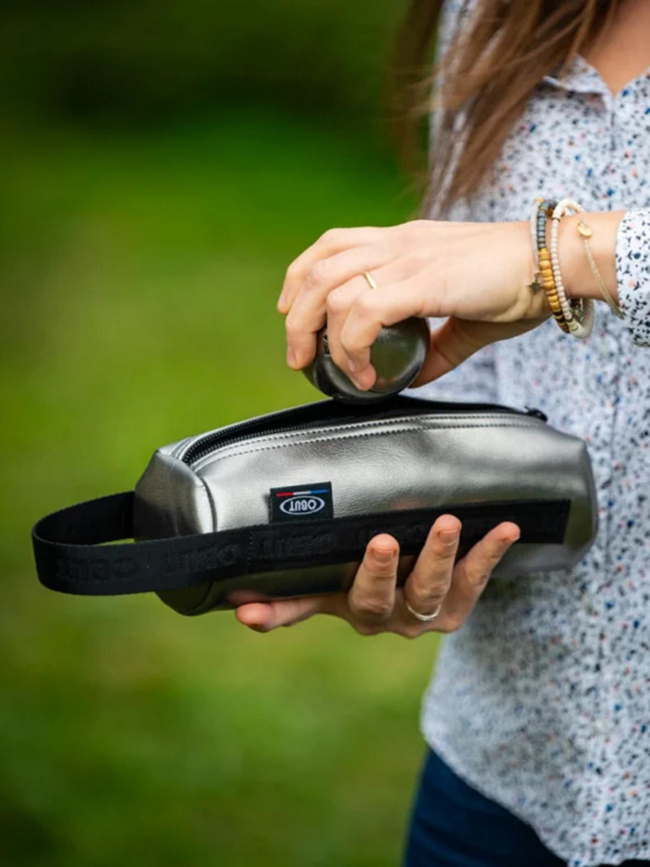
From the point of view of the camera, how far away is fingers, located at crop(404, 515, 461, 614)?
1.07 metres

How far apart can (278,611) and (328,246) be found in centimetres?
35

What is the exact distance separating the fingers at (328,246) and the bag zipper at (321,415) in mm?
122

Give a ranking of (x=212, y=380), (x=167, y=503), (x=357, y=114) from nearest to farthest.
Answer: (x=167, y=503), (x=212, y=380), (x=357, y=114)

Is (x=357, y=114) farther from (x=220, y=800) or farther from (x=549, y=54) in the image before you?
(x=549, y=54)

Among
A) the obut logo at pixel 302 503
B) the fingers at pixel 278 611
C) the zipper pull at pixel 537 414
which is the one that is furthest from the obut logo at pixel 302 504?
the zipper pull at pixel 537 414

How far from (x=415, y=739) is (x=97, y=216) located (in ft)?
18.6

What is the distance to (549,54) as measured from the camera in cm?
122

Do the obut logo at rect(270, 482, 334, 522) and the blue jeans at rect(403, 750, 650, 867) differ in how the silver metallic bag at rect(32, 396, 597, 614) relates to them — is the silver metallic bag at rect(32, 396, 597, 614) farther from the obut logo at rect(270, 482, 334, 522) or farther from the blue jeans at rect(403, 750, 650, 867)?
the blue jeans at rect(403, 750, 650, 867)

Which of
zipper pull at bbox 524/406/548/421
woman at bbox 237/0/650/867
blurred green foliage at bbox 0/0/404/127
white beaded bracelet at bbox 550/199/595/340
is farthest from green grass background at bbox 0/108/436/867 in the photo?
blurred green foliage at bbox 0/0/404/127

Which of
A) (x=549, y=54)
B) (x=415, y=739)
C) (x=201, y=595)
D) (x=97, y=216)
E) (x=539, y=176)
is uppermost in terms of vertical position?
(x=549, y=54)

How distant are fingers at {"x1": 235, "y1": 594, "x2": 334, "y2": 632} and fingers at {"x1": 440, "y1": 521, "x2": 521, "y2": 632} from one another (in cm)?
12

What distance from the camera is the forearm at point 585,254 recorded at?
0.95 m

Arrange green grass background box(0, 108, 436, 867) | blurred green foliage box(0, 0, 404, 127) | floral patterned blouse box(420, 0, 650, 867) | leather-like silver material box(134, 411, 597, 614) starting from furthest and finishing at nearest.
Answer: blurred green foliage box(0, 0, 404, 127) < green grass background box(0, 108, 436, 867) < floral patterned blouse box(420, 0, 650, 867) < leather-like silver material box(134, 411, 597, 614)


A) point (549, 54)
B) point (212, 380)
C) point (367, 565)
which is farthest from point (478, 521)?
point (212, 380)
